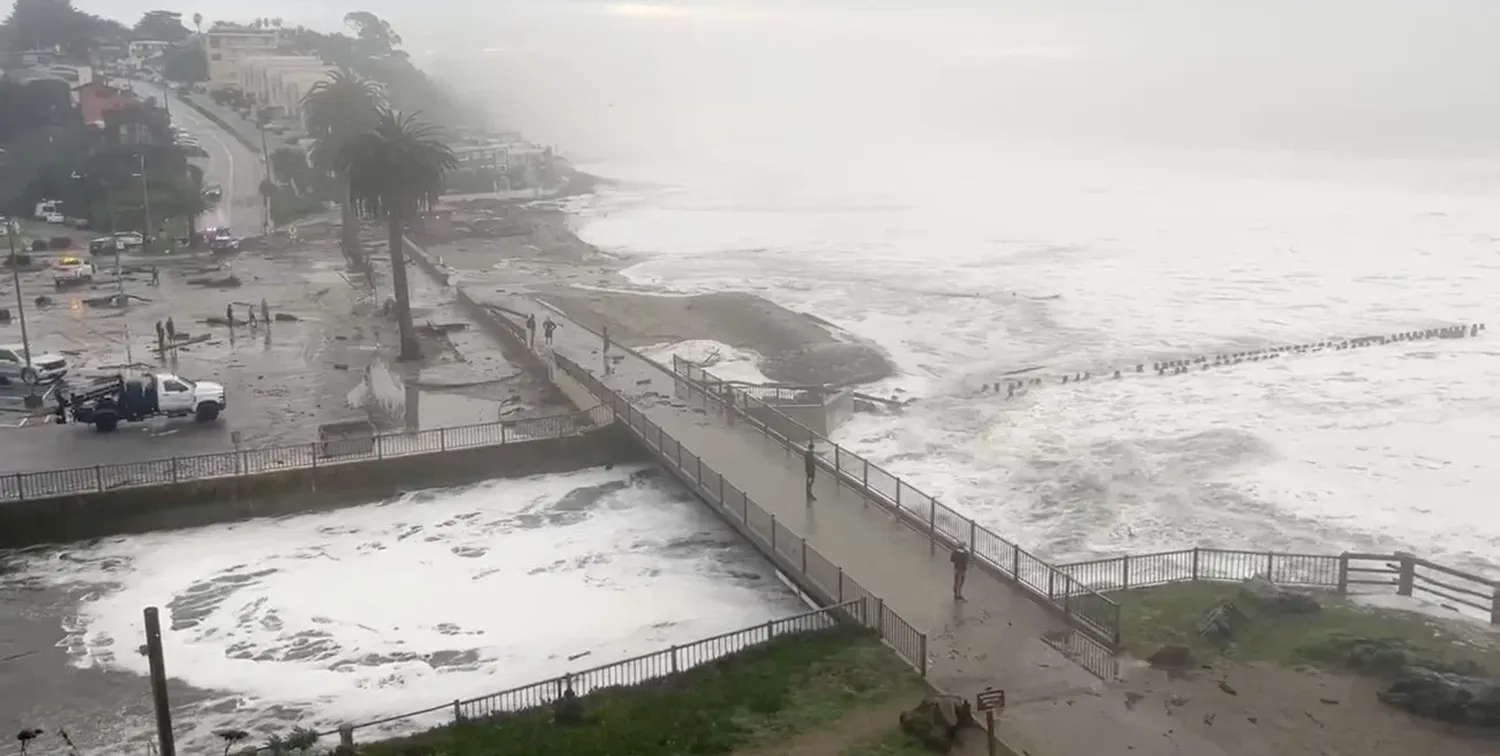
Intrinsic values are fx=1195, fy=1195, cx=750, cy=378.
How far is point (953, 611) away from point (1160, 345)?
1580 inches

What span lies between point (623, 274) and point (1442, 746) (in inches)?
2557

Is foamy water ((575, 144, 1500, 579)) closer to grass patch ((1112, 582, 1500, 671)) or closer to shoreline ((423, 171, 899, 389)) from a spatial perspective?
shoreline ((423, 171, 899, 389))

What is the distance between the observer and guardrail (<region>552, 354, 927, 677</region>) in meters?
20.2

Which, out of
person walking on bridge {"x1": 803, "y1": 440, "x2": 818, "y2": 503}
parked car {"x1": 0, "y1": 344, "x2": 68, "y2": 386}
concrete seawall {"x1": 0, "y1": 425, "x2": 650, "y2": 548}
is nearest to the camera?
person walking on bridge {"x1": 803, "y1": 440, "x2": 818, "y2": 503}

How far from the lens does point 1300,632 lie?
20.5m

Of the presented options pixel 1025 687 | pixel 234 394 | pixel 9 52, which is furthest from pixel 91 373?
pixel 9 52

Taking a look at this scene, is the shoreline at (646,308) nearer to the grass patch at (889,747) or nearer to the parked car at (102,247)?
the parked car at (102,247)

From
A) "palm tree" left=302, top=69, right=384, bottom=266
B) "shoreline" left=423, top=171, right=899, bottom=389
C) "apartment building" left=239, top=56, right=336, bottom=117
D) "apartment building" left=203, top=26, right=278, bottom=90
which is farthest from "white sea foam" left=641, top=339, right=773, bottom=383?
"apartment building" left=203, top=26, right=278, bottom=90

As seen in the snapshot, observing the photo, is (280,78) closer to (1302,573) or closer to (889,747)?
(1302,573)

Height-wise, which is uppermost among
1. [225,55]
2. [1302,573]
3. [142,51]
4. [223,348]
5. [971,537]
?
[142,51]

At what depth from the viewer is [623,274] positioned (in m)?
77.9

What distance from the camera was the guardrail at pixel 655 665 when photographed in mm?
19484

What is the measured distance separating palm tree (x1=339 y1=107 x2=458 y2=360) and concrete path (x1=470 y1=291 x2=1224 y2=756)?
16355 millimetres

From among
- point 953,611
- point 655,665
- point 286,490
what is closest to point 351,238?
point 286,490
